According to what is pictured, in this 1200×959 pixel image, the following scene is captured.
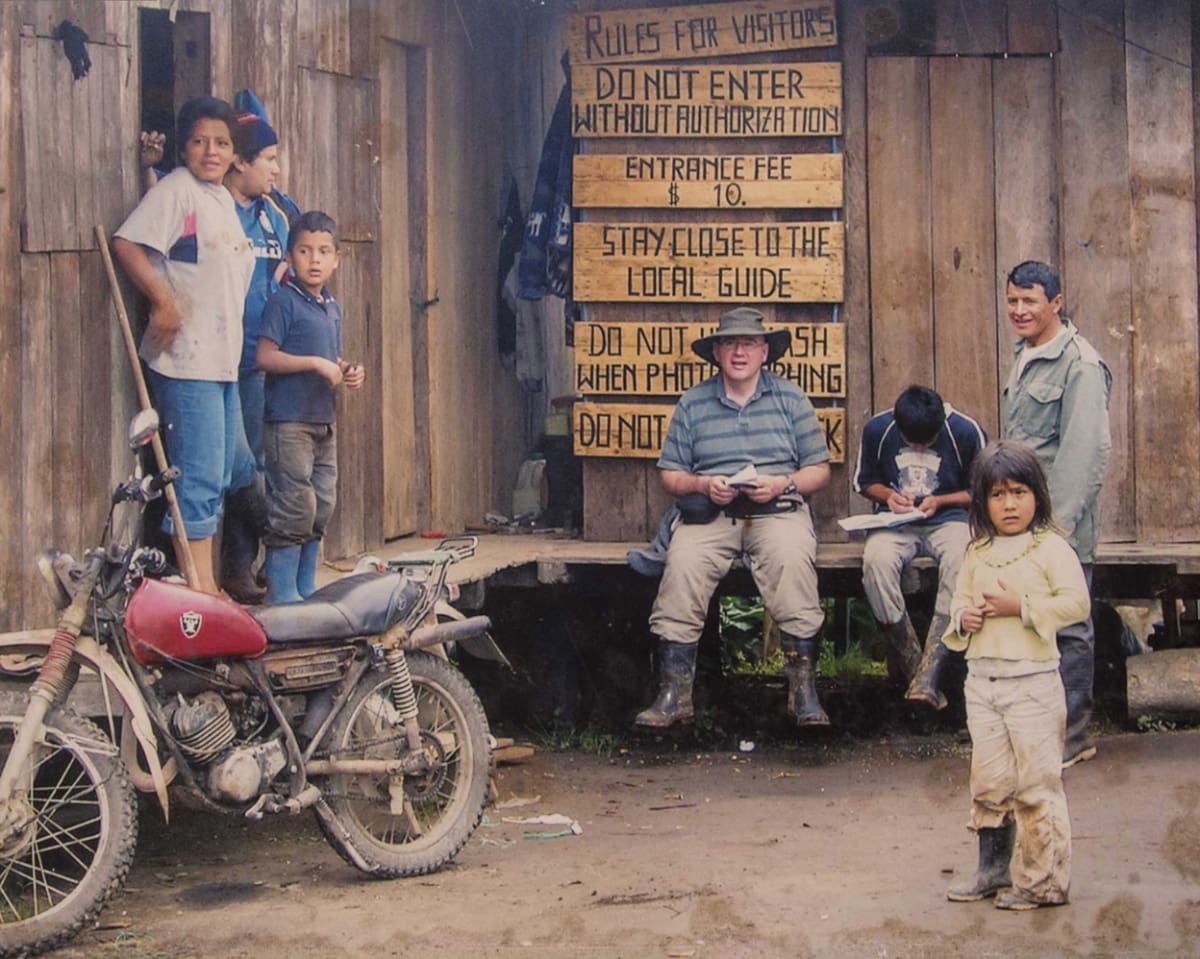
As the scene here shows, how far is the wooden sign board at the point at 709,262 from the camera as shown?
9211 millimetres

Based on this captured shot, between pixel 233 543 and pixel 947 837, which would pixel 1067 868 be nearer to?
pixel 947 837

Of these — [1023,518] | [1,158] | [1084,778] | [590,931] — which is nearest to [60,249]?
[1,158]

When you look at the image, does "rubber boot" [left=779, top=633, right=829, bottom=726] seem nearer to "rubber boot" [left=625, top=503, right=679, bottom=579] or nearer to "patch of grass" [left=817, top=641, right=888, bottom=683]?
"rubber boot" [left=625, top=503, right=679, bottom=579]

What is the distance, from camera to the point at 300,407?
777 cm

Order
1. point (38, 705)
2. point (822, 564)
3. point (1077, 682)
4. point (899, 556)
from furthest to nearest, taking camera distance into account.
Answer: point (822, 564)
point (899, 556)
point (1077, 682)
point (38, 705)

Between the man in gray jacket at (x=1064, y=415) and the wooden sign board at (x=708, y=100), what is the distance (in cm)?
163

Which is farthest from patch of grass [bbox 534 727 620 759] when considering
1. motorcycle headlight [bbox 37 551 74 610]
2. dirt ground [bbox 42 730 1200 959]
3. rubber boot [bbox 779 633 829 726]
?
motorcycle headlight [bbox 37 551 74 610]

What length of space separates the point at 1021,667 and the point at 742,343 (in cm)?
317

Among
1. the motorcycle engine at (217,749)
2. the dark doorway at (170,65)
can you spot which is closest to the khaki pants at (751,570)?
the motorcycle engine at (217,749)

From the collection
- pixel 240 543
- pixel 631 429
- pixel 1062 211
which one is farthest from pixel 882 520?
pixel 240 543

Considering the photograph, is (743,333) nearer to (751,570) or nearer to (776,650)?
(751,570)

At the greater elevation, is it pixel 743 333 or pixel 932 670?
pixel 743 333

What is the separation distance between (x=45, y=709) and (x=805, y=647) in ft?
12.1

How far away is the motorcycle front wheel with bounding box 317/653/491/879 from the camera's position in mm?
6434
